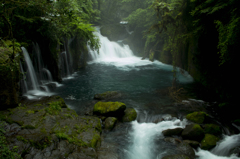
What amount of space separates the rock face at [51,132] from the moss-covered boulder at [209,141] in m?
3.89

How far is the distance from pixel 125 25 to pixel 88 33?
20852 mm

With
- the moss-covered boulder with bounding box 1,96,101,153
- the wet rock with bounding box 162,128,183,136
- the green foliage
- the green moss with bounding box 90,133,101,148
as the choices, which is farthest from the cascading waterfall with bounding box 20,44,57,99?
the wet rock with bounding box 162,128,183,136

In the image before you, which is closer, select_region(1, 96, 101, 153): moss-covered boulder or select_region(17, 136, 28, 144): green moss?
select_region(17, 136, 28, 144): green moss

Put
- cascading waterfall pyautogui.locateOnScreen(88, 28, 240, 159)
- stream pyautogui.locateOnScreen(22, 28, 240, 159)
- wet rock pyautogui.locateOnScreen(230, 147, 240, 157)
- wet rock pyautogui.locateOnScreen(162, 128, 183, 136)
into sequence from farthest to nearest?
wet rock pyautogui.locateOnScreen(162, 128, 183, 136) < stream pyautogui.locateOnScreen(22, 28, 240, 159) < cascading waterfall pyautogui.locateOnScreen(88, 28, 240, 159) < wet rock pyautogui.locateOnScreen(230, 147, 240, 157)

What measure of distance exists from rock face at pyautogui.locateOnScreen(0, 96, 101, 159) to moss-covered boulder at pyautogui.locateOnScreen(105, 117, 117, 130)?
1.71 ft

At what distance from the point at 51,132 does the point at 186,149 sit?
4736 mm

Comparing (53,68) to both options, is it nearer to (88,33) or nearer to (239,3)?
(88,33)

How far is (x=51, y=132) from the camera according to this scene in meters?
4.69

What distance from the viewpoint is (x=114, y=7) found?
35.8 metres

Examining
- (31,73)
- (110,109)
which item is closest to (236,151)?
(110,109)

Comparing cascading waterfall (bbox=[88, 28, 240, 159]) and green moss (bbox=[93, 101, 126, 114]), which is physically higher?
green moss (bbox=[93, 101, 126, 114])

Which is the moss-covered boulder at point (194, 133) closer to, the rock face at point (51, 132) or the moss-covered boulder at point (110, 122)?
the moss-covered boulder at point (110, 122)

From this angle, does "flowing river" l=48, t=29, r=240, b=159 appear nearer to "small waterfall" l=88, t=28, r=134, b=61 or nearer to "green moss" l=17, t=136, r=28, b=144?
"green moss" l=17, t=136, r=28, b=144

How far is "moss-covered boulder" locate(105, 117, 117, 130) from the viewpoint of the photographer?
6.52m
